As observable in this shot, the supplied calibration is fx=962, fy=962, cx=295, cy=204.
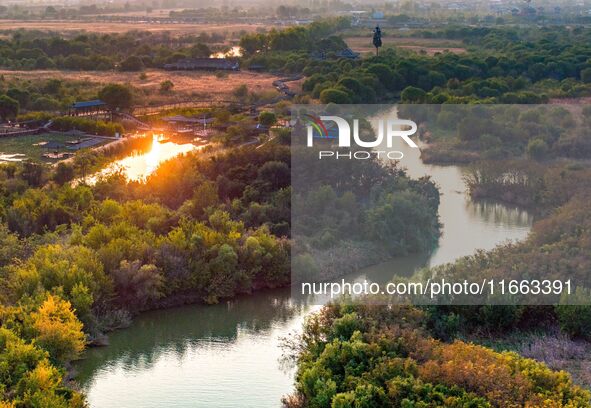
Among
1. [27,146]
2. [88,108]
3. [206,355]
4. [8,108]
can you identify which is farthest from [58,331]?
[88,108]

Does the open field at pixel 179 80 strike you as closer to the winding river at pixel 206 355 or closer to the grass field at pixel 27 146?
the grass field at pixel 27 146

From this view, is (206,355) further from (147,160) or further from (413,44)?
(413,44)

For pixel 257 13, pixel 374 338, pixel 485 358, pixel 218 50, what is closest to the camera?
pixel 485 358

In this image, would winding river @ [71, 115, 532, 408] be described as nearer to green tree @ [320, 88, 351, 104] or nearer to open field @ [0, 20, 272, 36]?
Answer: green tree @ [320, 88, 351, 104]

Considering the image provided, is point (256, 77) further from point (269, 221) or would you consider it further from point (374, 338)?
point (374, 338)

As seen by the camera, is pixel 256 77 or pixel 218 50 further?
pixel 218 50

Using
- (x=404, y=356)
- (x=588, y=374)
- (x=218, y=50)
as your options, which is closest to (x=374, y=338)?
(x=404, y=356)

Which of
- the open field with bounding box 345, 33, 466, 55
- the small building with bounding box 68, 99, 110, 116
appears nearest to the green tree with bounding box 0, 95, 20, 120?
the small building with bounding box 68, 99, 110, 116
